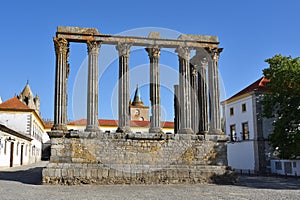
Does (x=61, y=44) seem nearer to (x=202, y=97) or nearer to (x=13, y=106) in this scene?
(x=202, y=97)

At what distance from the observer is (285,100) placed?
22281mm

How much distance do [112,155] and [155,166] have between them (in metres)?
1.99

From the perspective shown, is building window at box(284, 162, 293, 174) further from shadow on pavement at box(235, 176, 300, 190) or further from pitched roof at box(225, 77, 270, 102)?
pitched roof at box(225, 77, 270, 102)

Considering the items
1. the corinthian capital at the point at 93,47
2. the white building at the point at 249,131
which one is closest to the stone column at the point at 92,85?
the corinthian capital at the point at 93,47

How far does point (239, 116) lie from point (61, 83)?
1720 cm

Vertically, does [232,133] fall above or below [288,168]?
above

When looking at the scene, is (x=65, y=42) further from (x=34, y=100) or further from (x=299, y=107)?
(x=34, y=100)

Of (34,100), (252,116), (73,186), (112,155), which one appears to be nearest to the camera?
(73,186)

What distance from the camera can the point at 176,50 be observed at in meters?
17.8

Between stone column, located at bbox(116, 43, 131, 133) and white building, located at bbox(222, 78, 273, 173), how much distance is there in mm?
13211

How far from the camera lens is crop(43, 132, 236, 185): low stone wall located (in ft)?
49.8

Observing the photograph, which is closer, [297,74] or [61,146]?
[61,146]

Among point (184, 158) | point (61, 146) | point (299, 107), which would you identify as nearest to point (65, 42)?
point (61, 146)

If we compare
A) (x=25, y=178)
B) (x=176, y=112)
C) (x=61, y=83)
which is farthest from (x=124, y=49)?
(x=25, y=178)
